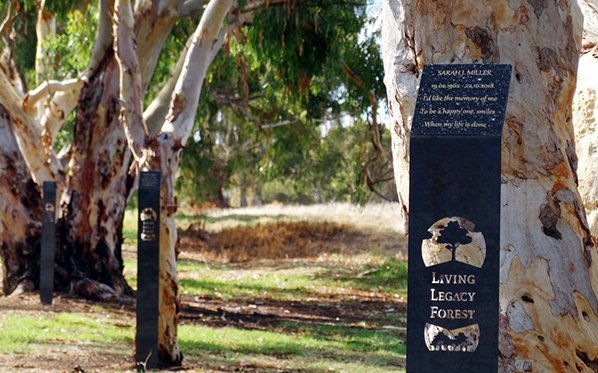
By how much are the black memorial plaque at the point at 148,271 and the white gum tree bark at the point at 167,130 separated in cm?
27

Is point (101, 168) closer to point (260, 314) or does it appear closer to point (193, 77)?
point (260, 314)

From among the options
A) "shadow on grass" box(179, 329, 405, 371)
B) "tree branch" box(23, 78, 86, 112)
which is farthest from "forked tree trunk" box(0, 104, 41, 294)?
"shadow on grass" box(179, 329, 405, 371)

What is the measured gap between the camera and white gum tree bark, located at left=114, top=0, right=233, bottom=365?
10156mm

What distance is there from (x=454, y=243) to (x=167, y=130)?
21.0 ft

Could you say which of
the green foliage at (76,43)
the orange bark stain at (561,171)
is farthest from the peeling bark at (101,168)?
the orange bark stain at (561,171)

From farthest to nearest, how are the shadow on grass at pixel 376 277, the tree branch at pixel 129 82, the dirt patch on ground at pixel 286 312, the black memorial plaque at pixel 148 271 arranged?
the shadow on grass at pixel 376 277
the dirt patch on ground at pixel 286 312
the tree branch at pixel 129 82
the black memorial plaque at pixel 148 271

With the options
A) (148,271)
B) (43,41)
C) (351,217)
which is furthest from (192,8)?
(351,217)

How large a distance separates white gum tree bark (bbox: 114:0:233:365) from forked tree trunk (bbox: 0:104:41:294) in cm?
482

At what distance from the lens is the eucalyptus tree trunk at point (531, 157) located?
223 inches

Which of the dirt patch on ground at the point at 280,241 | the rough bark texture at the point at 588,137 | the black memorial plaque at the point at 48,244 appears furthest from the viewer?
the dirt patch on ground at the point at 280,241

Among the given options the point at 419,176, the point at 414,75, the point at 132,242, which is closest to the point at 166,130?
the point at 414,75

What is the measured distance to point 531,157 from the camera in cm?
583

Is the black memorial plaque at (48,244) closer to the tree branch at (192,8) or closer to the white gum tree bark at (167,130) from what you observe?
the tree branch at (192,8)

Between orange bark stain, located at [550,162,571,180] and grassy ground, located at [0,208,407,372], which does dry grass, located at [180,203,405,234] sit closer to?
grassy ground, located at [0,208,407,372]
